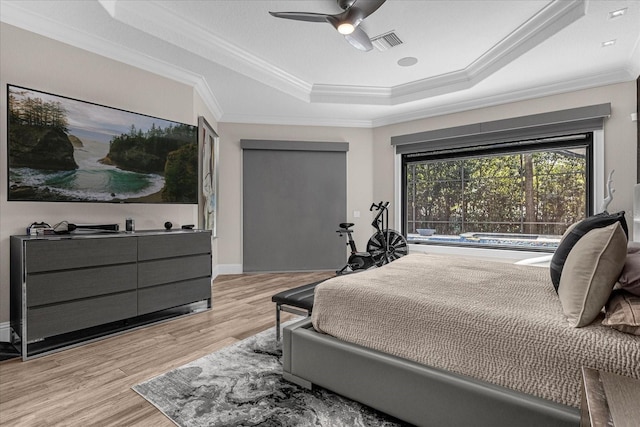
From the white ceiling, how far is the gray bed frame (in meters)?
2.73

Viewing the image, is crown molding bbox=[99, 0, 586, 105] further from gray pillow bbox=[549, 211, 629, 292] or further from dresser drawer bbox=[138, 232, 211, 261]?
gray pillow bbox=[549, 211, 629, 292]


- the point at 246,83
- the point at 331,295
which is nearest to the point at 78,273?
the point at 331,295

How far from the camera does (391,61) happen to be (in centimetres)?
383

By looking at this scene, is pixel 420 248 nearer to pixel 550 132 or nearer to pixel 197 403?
pixel 550 132

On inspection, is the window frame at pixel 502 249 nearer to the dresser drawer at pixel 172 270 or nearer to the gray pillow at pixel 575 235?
the gray pillow at pixel 575 235

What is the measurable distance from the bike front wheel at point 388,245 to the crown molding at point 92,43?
3.14m

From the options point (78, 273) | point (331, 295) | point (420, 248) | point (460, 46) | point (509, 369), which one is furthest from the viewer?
point (420, 248)

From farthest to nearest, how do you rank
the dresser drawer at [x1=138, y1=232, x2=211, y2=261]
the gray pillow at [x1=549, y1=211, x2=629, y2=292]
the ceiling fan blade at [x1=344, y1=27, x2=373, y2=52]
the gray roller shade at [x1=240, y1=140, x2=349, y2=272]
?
the gray roller shade at [x1=240, y1=140, x2=349, y2=272] < the dresser drawer at [x1=138, y1=232, x2=211, y2=261] < the ceiling fan blade at [x1=344, y1=27, x2=373, y2=52] < the gray pillow at [x1=549, y1=211, x2=629, y2=292]

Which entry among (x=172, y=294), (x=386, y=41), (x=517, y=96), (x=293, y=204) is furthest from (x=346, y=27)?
(x=293, y=204)

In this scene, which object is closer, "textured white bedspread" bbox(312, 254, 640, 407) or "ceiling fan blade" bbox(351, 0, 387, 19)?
"textured white bedspread" bbox(312, 254, 640, 407)

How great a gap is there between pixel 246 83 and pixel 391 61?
176 centimetres

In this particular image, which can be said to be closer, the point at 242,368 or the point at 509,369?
the point at 509,369

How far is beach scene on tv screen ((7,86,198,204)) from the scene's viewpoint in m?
2.46

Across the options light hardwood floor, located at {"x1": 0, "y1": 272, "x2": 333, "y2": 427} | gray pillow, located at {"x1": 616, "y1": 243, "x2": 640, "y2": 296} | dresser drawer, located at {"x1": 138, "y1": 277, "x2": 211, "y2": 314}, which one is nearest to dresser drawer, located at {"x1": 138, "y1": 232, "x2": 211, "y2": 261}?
dresser drawer, located at {"x1": 138, "y1": 277, "x2": 211, "y2": 314}
